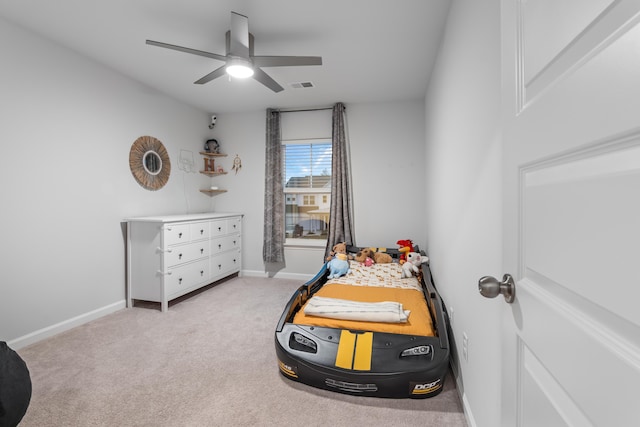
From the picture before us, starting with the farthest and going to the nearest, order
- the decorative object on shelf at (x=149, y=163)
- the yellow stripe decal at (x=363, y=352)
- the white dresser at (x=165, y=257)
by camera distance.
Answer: the decorative object on shelf at (x=149, y=163) < the white dresser at (x=165, y=257) < the yellow stripe decal at (x=363, y=352)

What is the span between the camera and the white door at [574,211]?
1.23ft

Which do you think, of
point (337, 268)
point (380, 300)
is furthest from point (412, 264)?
point (380, 300)

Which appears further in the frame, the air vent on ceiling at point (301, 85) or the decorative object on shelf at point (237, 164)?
the decorative object on shelf at point (237, 164)

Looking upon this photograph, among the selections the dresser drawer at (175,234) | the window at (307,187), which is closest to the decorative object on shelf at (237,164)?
the window at (307,187)

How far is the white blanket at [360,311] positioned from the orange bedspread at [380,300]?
0.03m

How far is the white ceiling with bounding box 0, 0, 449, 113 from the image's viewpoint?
2.13 meters

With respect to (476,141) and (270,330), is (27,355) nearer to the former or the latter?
(270,330)

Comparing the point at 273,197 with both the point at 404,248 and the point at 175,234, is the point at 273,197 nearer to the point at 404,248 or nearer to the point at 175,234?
the point at 175,234

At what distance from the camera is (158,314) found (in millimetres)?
3025

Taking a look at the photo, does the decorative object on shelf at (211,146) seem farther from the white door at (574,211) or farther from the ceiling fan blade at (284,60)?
the white door at (574,211)

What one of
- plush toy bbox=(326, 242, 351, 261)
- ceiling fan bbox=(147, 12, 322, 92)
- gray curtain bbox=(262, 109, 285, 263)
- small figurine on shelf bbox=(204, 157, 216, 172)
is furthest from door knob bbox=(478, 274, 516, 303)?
small figurine on shelf bbox=(204, 157, 216, 172)

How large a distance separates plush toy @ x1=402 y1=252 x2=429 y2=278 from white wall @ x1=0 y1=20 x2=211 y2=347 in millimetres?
3082

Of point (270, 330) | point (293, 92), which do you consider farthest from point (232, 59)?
point (270, 330)

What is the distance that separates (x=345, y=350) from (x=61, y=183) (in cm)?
285
